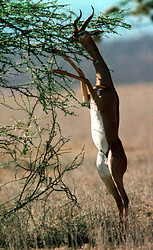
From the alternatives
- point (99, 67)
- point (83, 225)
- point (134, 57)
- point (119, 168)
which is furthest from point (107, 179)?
point (134, 57)

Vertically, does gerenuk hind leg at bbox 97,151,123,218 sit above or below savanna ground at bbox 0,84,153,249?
above

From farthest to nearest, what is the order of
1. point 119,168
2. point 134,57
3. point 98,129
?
point 134,57, point 98,129, point 119,168

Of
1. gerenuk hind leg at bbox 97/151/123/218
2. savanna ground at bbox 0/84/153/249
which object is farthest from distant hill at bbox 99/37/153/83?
gerenuk hind leg at bbox 97/151/123/218

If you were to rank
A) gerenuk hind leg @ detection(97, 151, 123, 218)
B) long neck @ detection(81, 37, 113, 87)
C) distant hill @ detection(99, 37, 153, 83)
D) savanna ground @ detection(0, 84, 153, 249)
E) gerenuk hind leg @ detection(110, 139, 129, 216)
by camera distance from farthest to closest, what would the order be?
1. distant hill @ detection(99, 37, 153, 83)
2. long neck @ detection(81, 37, 113, 87)
3. gerenuk hind leg @ detection(97, 151, 123, 218)
4. gerenuk hind leg @ detection(110, 139, 129, 216)
5. savanna ground @ detection(0, 84, 153, 249)

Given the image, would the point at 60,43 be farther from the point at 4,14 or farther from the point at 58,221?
the point at 58,221

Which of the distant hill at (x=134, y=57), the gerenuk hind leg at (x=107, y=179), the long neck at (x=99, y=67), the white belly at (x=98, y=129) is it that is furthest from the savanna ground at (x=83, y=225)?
the distant hill at (x=134, y=57)

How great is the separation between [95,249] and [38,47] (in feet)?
9.16

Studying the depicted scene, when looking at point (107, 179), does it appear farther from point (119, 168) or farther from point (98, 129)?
point (98, 129)

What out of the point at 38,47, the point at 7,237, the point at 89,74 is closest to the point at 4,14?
the point at 38,47

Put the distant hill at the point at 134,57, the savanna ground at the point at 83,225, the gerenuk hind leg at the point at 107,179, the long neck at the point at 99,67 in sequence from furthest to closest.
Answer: the distant hill at the point at 134,57 < the long neck at the point at 99,67 < the gerenuk hind leg at the point at 107,179 < the savanna ground at the point at 83,225

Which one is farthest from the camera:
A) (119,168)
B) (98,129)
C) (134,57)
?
(134,57)

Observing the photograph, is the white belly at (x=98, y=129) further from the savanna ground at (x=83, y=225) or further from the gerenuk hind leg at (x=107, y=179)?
the savanna ground at (x=83, y=225)

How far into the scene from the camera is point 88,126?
2980 centimetres

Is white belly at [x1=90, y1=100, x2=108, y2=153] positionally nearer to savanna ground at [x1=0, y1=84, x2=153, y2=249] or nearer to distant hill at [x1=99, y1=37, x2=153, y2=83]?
savanna ground at [x1=0, y1=84, x2=153, y2=249]
